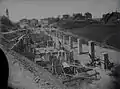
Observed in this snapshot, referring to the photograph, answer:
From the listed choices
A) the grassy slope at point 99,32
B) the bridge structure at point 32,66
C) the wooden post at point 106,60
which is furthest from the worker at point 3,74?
the wooden post at point 106,60

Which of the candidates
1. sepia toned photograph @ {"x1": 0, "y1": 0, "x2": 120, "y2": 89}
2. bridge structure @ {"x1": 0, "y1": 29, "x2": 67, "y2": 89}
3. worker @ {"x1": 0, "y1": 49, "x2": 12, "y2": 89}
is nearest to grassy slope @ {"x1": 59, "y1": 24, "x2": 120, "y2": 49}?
sepia toned photograph @ {"x1": 0, "y1": 0, "x2": 120, "y2": 89}

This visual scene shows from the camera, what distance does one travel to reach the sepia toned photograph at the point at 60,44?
1.36 m

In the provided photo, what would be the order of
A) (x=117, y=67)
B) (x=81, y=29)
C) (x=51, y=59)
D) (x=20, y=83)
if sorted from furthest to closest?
(x=20, y=83) < (x=51, y=59) < (x=81, y=29) < (x=117, y=67)

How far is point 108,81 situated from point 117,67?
12 centimetres

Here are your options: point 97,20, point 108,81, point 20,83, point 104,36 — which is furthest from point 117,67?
point 20,83

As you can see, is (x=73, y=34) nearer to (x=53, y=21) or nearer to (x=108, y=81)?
(x=53, y=21)

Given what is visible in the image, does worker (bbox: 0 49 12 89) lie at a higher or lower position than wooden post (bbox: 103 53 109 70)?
lower

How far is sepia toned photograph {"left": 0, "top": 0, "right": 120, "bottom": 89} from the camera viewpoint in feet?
4.46

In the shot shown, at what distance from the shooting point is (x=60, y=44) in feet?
5.14

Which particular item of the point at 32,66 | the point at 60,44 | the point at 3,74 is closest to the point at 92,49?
the point at 60,44

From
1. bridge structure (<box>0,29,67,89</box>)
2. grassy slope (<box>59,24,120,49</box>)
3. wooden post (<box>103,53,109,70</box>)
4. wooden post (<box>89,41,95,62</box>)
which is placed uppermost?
grassy slope (<box>59,24,120,49</box>)

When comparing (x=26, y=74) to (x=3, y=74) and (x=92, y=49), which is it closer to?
(x=3, y=74)

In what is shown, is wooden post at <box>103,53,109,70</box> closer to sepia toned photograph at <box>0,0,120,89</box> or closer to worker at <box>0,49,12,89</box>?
sepia toned photograph at <box>0,0,120,89</box>

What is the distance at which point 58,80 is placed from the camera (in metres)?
1.54
